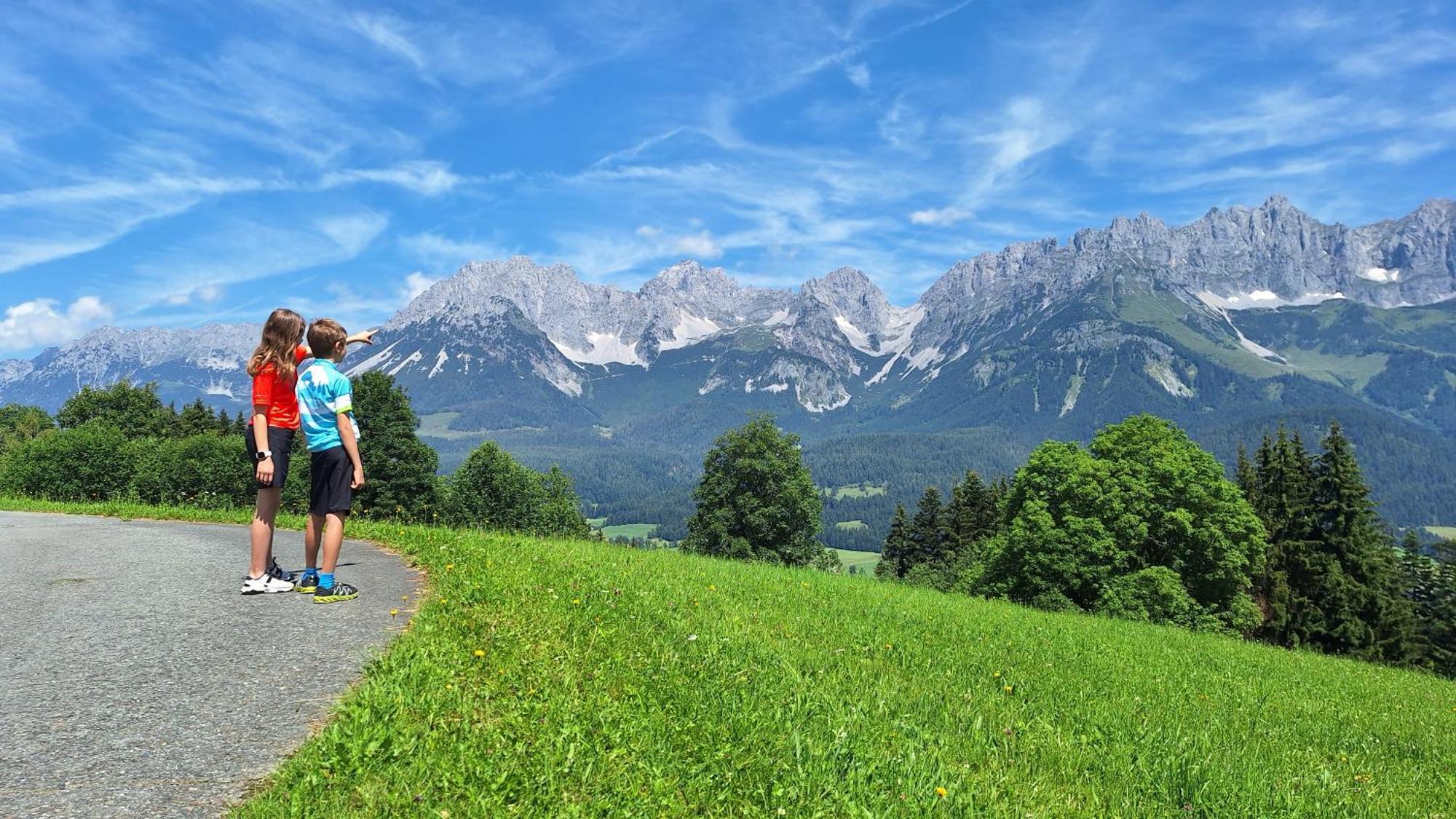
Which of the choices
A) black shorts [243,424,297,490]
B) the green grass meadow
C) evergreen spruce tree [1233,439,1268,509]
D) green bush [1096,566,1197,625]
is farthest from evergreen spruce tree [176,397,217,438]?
evergreen spruce tree [1233,439,1268,509]

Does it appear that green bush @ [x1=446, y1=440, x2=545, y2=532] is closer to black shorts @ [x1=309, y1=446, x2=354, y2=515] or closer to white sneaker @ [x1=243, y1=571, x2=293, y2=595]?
white sneaker @ [x1=243, y1=571, x2=293, y2=595]

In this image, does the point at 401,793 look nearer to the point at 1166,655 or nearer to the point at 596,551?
the point at 596,551

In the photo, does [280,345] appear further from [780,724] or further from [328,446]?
[780,724]

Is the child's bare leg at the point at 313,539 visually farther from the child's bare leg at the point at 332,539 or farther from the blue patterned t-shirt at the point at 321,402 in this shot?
the blue patterned t-shirt at the point at 321,402

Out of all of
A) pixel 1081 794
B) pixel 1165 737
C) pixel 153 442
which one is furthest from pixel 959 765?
pixel 153 442

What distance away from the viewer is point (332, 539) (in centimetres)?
867

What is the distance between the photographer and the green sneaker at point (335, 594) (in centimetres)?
847

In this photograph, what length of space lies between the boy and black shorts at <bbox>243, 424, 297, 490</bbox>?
1.18 feet

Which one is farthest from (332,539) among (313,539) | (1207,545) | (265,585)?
(1207,545)

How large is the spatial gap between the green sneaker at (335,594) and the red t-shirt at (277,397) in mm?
1961

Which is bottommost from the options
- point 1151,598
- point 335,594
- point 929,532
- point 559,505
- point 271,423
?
point 929,532

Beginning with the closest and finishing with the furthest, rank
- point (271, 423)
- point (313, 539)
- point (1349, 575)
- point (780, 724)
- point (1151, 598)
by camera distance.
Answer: point (780, 724), point (271, 423), point (313, 539), point (1151, 598), point (1349, 575)

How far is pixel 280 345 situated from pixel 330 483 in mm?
1674

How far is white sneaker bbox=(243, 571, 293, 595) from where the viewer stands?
8672 millimetres
